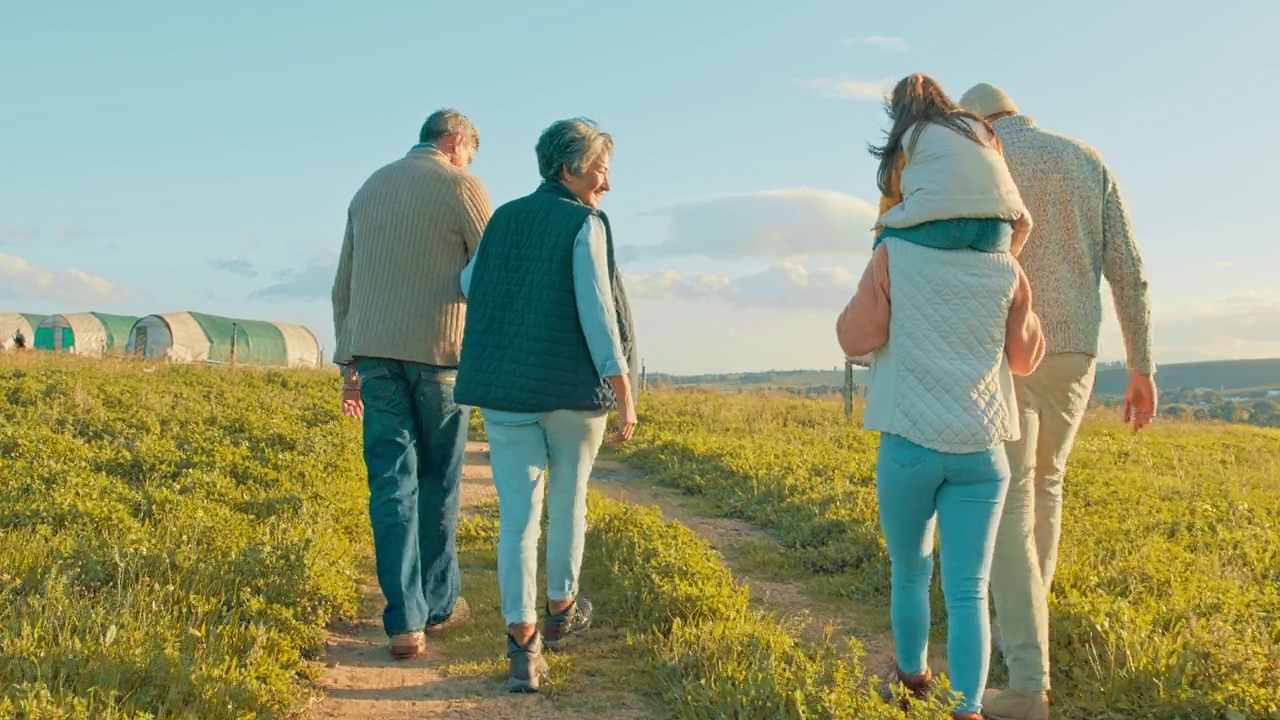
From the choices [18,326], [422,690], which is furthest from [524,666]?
[18,326]

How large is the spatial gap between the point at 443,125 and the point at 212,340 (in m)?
35.1

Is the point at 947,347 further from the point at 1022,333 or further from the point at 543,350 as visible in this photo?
the point at 543,350

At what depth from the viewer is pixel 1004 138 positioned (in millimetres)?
4082

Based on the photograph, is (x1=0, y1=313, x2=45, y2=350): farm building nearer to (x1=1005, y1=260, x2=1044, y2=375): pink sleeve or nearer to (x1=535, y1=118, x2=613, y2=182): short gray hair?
(x1=535, y1=118, x2=613, y2=182): short gray hair

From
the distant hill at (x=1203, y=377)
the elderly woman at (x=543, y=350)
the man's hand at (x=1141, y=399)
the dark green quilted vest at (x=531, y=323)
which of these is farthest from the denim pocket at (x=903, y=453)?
the distant hill at (x=1203, y=377)

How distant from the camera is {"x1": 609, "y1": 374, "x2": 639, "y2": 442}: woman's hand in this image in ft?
12.7

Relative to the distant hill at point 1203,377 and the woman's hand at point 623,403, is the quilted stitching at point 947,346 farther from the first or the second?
the distant hill at point 1203,377

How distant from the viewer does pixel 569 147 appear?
4.02 m

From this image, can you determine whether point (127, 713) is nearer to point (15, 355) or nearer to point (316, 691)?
point (316, 691)

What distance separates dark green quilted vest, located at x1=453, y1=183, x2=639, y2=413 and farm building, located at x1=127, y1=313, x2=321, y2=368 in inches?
1247

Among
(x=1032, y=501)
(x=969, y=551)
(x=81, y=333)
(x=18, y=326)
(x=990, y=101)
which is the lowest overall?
(x=969, y=551)

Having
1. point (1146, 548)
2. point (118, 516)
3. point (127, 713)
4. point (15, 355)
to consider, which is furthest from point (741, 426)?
point (15, 355)

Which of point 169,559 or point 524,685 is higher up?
point 169,559

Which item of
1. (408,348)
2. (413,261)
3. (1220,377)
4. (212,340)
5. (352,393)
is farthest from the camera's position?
(1220,377)
